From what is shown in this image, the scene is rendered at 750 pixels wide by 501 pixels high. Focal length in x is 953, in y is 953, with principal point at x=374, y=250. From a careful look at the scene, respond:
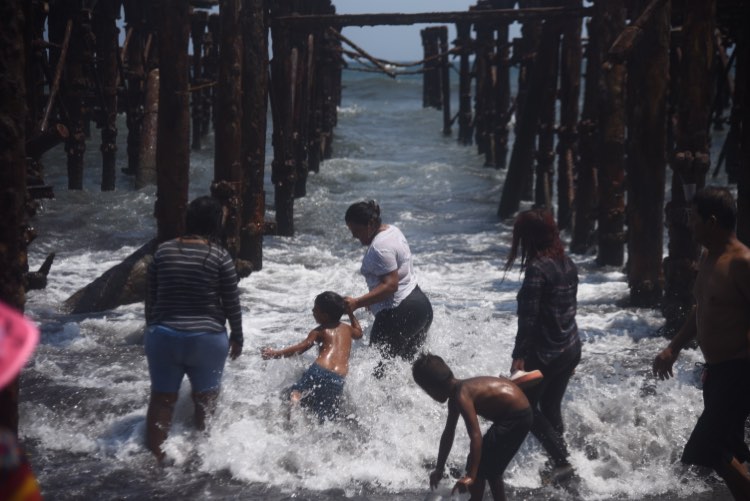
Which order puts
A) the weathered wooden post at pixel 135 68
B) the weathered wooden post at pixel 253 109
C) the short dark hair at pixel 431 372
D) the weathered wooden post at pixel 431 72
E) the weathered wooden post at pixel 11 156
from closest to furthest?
the weathered wooden post at pixel 11 156 → the short dark hair at pixel 431 372 → the weathered wooden post at pixel 253 109 → the weathered wooden post at pixel 135 68 → the weathered wooden post at pixel 431 72

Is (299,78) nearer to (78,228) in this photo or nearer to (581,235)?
(78,228)

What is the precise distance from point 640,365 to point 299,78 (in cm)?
745

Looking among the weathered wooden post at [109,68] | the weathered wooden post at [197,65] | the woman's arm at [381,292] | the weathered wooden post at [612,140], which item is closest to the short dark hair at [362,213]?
the woman's arm at [381,292]

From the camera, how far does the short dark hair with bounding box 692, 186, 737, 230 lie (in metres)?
3.93

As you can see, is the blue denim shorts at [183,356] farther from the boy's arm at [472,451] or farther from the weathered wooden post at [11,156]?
the boy's arm at [472,451]

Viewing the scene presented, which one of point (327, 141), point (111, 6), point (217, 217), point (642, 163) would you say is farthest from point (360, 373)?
point (327, 141)

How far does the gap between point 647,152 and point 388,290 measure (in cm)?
361

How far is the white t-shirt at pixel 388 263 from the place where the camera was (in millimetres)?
5402

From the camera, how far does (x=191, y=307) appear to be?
4.71 m

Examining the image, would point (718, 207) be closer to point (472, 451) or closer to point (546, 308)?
point (546, 308)

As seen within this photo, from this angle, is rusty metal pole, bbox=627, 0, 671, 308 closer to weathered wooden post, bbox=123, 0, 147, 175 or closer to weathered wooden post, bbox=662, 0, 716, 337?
weathered wooden post, bbox=662, 0, 716, 337

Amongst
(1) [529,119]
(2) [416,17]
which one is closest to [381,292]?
(2) [416,17]

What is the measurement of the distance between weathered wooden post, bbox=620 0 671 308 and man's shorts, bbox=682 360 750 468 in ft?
14.3

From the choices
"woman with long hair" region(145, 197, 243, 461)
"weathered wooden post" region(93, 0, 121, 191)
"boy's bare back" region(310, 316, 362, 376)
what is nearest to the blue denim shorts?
"woman with long hair" region(145, 197, 243, 461)
